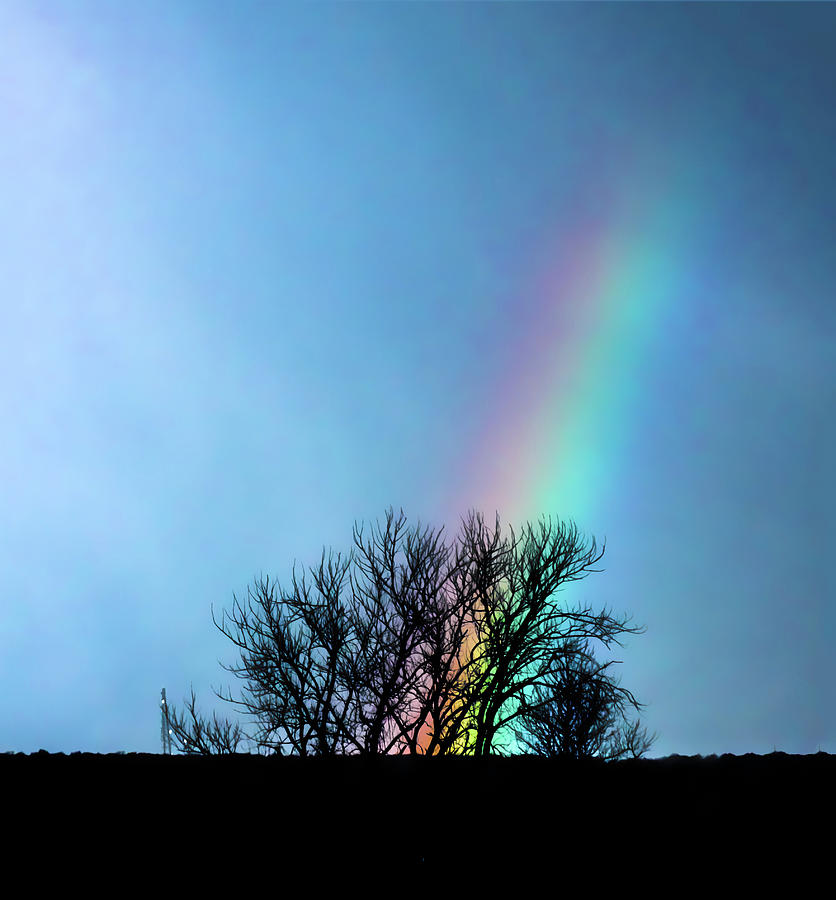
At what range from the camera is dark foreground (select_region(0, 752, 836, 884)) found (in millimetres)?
8227

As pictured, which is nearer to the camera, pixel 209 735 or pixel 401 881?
pixel 401 881

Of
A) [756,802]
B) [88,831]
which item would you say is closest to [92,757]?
[88,831]

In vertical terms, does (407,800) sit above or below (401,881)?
above

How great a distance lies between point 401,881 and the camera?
837 centimetres

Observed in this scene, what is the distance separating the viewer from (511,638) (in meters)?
22.4

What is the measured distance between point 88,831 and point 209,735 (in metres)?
16.2

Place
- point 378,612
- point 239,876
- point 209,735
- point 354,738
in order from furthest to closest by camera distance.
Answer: point 209,735, point 378,612, point 354,738, point 239,876

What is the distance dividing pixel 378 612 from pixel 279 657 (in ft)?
9.86

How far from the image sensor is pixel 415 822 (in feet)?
28.4

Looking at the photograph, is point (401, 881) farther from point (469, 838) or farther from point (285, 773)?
point (285, 773)

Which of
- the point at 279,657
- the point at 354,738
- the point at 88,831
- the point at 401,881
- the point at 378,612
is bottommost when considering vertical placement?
the point at 401,881

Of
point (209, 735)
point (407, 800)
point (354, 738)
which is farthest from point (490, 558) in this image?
point (407, 800)

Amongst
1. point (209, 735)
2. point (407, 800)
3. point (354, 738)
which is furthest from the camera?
point (209, 735)

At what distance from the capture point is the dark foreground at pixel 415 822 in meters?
8.23
